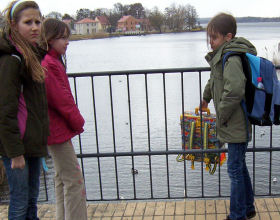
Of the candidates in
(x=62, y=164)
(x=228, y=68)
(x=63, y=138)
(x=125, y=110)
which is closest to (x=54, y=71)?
(x=63, y=138)

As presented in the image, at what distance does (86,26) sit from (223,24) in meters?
124

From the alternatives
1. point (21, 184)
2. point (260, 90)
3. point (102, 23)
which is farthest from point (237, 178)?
point (102, 23)

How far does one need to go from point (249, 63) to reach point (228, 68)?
0.16m

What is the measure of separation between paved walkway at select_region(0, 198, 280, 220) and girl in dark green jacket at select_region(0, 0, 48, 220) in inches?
43.7

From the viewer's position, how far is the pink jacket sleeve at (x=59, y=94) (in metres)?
2.45

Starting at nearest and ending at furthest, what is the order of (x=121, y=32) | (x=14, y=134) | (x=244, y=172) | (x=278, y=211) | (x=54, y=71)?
1. (x=14, y=134)
2. (x=54, y=71)
3. (x=244, y=172)
4. (x=278, y=211)
5. (x=121, y=32)

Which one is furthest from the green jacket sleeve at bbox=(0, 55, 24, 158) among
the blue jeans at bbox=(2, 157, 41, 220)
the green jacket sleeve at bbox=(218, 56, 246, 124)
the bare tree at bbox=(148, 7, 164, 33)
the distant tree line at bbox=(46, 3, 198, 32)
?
the bare tree at bbox=(148, 7, 164, 33)

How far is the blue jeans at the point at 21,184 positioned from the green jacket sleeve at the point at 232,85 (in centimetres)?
129

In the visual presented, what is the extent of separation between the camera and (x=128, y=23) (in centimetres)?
11806

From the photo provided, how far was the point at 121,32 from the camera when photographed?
117 metres

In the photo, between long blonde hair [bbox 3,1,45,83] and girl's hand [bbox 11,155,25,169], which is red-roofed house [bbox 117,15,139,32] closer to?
long blonde hair [bbox 3,1,45,83]

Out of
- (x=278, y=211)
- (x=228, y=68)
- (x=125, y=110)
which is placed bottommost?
(x=125, y=110)

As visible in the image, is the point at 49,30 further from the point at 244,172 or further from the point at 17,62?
the point at 244,172

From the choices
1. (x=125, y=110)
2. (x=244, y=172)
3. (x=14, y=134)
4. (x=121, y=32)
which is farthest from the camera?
(x=121, y=32)
